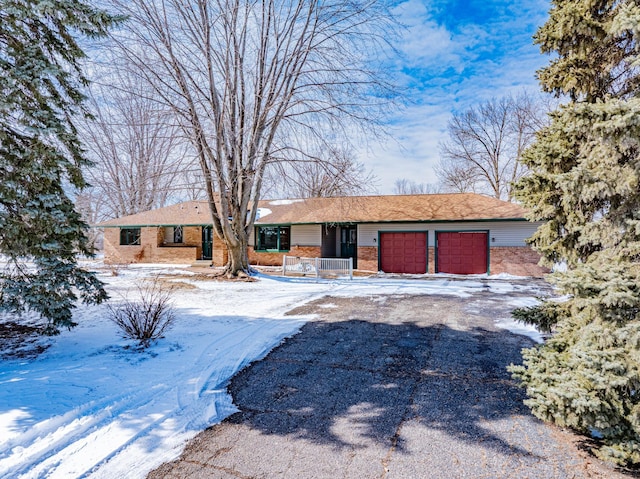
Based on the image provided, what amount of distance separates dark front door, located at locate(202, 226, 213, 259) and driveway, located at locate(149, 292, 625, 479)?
58.0ft

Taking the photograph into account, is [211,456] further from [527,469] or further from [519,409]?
[519,409]

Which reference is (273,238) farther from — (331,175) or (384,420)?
(384,420)

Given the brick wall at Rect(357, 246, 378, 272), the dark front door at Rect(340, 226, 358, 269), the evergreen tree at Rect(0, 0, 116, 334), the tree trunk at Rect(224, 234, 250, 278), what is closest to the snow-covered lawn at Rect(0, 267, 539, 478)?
the evergreen tree at Rect(0, 0, 116, 334)

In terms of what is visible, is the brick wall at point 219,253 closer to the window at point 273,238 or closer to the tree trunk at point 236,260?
the window at point 273,238

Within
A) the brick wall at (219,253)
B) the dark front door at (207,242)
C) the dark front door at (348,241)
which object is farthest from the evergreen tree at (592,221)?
the dark front door at (207,242)

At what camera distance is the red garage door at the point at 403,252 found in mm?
17281

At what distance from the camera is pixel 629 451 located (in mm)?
2609

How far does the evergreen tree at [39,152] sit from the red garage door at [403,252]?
14427 millimetres

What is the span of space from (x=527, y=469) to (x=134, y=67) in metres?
13.6

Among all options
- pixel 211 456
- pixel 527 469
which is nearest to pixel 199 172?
pixel 211 456

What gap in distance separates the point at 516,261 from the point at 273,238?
12864 millimetres

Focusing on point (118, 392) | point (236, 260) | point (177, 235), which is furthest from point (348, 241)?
point (118, 392)

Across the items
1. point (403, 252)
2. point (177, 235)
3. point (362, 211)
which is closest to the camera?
point (403, 252)

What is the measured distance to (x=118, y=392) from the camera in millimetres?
3855
